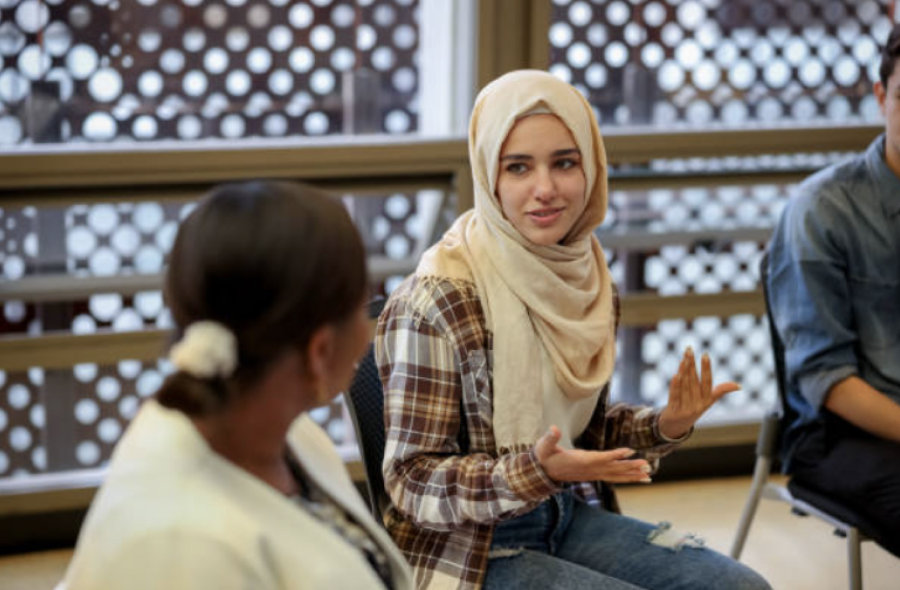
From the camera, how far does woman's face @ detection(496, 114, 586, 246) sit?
205cm

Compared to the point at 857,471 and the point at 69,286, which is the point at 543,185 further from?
the point at 69,286

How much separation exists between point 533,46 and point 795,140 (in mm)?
860

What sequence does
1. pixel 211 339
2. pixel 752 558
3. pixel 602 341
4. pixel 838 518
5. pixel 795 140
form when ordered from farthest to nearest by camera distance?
1. pixel 795 140
2. pixel 752 558
3. pixel 838 518
4. pixel 602 341
5. pixel 211 339

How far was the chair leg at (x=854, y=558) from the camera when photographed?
95.2 inches

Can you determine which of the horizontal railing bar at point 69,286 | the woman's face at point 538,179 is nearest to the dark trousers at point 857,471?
the woman's face at point 538,179

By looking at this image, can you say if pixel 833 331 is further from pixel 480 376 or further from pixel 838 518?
pixel 480 376

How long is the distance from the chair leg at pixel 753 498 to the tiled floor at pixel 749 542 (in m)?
0.33

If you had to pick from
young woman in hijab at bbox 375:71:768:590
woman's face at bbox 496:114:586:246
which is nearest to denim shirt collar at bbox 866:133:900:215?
young woman in hijab at bbox 375:71:768:590

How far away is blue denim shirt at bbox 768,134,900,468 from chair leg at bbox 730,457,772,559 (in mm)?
136

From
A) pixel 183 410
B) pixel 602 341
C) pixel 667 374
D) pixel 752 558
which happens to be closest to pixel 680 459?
pixel 667 374

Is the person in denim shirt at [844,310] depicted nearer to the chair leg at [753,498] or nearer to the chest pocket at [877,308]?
the chest pocket at [877,308]

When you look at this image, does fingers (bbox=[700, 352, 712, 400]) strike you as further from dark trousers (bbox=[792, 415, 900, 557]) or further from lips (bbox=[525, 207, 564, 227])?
dark trousers (bbox=[792, 415, 900, 557])

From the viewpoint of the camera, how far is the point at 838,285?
2.50 m

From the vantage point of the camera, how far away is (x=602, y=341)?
2113 millimetres
